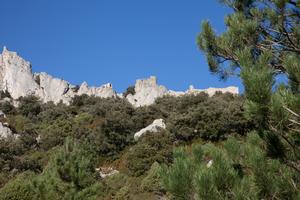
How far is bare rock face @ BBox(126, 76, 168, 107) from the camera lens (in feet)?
181

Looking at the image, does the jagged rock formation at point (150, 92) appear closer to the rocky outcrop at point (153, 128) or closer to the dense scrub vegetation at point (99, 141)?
the dense scrub vegetation at point (99, 141)

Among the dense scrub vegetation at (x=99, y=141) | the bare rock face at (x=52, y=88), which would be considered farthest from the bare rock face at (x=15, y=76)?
the dense scrub vegetation at (x=99, y=141)

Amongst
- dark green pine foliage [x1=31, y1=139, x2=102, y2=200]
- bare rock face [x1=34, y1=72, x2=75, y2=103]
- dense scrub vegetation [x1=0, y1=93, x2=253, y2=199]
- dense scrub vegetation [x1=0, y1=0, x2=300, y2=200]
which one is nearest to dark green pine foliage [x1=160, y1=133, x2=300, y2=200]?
dense scrub vegetation [x1=0, y1=0, x2=300, y2=200]

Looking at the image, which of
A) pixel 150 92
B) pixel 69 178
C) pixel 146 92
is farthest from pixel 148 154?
pixel 146 92

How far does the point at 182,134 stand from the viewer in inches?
Result: 1168

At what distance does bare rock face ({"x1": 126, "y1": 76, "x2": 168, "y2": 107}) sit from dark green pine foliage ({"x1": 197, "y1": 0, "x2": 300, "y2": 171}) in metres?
47.6

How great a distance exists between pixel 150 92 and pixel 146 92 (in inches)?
22.6

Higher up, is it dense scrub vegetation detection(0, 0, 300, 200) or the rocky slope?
the rocky slope

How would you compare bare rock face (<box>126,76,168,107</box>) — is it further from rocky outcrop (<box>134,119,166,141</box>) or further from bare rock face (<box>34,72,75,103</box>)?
rocky outcrop (<box>134,119,166,141</box>)

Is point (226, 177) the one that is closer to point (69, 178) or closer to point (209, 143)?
point (209, 143)

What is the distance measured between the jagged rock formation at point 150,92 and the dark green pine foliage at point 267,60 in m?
46.9

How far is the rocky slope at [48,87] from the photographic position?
187 feet

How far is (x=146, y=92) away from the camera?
189ft

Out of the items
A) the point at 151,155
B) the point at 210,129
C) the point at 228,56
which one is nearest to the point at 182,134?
the point at 210,129
